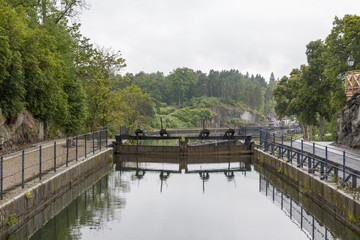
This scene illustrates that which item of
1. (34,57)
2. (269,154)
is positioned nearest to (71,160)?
(34,57)

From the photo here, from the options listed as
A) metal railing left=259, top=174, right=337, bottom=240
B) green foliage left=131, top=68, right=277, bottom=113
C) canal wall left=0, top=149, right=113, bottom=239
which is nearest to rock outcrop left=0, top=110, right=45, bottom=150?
canal wall left=0, top=149, right=113, bottom=239

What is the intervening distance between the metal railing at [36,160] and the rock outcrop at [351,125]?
14.2 metres

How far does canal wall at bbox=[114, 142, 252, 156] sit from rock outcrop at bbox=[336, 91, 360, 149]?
8.58m

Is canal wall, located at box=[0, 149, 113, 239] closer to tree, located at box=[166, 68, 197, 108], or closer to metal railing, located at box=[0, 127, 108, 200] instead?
metal railing, located at box=[0, 127, 108, 200]

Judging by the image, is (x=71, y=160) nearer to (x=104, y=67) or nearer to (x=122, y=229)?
(x=122, y=229)

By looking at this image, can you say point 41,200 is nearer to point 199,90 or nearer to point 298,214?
point 298,214

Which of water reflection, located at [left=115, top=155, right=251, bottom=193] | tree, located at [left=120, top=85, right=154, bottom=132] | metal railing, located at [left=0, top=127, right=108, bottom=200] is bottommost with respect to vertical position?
water reflection, located at [left=115, top=155, right=251, bottom=193]

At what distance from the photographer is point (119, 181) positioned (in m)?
19.5

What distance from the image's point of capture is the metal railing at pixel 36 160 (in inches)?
439

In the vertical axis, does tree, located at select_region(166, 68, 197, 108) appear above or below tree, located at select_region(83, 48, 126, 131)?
above

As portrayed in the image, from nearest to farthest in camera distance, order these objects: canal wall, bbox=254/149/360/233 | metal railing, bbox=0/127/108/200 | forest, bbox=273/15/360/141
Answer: canal wall, bbox=254/149/360/233
metal railing, bbox=0/127/108/200
forest, bbox=273/15/360/141

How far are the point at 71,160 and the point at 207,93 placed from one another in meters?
111

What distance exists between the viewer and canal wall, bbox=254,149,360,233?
405 inches

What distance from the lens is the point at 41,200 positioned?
1225cm
